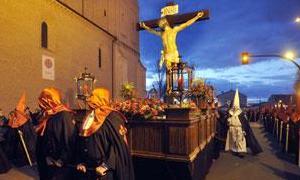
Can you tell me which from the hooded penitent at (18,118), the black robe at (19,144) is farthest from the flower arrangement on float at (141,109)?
the black robe at (19,144)

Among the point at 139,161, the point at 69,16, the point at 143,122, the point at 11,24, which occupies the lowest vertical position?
the point at 139,161

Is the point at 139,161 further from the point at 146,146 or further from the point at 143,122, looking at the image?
the point at 143,122

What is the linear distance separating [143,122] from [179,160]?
114cm

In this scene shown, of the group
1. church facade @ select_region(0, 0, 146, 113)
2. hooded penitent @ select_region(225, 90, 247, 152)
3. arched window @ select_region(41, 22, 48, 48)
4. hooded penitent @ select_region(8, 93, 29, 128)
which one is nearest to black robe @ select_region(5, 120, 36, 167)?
hooded penitent @ select_region(8, 93, 29, 128)

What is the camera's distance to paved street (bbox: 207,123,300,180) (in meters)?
8.33

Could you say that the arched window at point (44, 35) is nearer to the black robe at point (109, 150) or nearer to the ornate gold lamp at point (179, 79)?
the ornate gold lamp at point (179, 79)

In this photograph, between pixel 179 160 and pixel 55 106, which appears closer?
pixel 55 106

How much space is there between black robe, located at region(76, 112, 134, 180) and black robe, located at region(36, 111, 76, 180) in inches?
10.2

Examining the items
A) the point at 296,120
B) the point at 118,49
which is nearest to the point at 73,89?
the point at 118,49

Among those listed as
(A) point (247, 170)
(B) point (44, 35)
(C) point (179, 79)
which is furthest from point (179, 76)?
(B) point (44, 35)

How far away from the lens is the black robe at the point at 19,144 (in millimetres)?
10312

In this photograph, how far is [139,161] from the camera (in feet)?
22.1

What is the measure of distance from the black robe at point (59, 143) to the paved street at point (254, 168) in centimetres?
469

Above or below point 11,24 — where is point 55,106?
below
